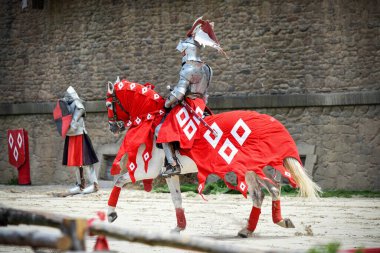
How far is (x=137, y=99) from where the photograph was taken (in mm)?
10180

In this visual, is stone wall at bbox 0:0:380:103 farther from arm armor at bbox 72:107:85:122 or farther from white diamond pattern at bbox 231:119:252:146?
white diamond pattern at bbox 231:119:252:146

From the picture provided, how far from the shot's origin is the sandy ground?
884 centimetres

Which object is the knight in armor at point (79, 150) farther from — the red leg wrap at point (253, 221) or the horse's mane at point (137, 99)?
the red leg wrap at point (253, 221)

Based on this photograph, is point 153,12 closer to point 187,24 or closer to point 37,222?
point 187,24

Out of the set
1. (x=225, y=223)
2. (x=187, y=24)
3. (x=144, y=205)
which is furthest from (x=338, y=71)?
(x=225, y=223)

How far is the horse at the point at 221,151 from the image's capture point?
9.48m

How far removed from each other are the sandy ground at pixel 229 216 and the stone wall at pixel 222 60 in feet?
6.37

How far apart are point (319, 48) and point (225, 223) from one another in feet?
20.1

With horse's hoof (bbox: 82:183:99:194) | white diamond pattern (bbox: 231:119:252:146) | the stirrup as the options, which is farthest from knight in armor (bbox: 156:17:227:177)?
horse's hoof (bbox: 82:183:99:194)

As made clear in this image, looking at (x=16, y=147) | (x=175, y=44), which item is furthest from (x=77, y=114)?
(x=16, y=147)

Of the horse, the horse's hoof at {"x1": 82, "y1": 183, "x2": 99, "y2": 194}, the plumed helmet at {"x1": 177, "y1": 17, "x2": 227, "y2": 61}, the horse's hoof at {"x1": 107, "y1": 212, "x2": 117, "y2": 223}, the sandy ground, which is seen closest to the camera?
the sandy ground

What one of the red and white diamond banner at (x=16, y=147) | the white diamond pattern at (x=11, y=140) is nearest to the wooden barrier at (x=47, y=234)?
the red and white diamond banner at (x=16, y=147)

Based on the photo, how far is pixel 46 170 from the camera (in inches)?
774

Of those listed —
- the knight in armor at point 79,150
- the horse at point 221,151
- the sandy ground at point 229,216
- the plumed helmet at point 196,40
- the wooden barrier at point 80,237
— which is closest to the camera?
the wooden barrier at point 80,237
